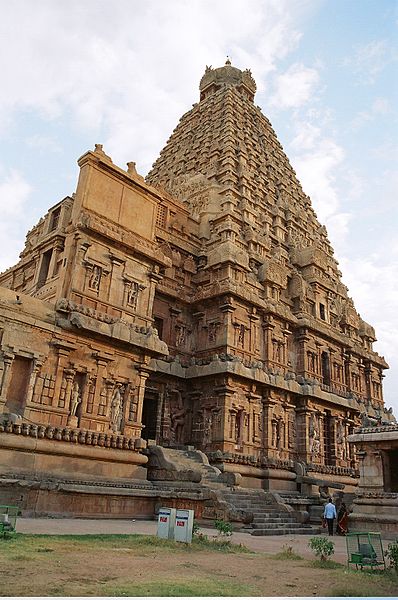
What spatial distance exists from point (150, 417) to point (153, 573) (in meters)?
18.1

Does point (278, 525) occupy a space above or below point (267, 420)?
below

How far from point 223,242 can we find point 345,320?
13918mm

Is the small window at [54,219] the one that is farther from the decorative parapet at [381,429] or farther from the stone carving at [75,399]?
the decorative parapet at [381,429]

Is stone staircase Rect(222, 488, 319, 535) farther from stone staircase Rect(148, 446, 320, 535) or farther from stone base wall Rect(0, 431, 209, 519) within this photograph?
stone base wall Rect(0, 431, 209, 519)

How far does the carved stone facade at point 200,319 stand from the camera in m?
19.0

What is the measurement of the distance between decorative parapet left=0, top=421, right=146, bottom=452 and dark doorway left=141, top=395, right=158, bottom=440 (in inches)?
197

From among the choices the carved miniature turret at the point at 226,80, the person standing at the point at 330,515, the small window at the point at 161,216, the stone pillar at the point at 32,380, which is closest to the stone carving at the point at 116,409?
the stone pillar at the point at 32,380

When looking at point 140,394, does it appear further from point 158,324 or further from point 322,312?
point 322,312

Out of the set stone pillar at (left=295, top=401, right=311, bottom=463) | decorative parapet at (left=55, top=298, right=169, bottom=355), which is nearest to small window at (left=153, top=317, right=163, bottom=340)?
decorative parapet at (left=55, top=298, right=169, bottom=355)

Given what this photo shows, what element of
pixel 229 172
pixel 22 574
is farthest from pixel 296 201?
pixel 22 574

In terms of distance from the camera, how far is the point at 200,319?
28328mm

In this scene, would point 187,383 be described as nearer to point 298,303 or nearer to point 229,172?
point 298,303

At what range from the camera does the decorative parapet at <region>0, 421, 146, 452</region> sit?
→ 16.2 m

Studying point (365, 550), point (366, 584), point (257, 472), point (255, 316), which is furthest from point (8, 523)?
point (255, 316)
